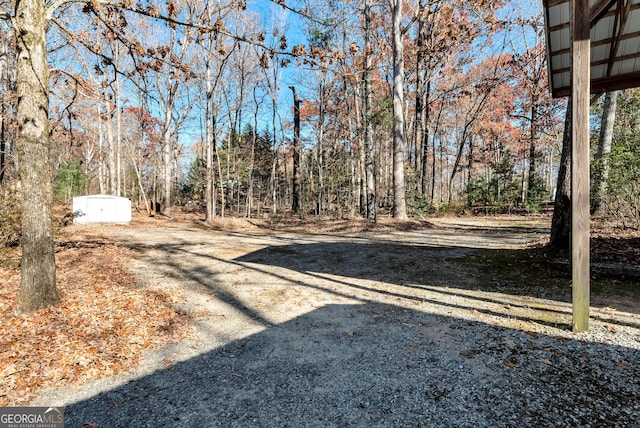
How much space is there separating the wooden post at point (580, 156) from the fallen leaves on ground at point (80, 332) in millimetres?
4040

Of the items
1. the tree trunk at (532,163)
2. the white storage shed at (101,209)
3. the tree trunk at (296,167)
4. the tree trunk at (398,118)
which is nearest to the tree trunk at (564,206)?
the tree trunk at (398,118)

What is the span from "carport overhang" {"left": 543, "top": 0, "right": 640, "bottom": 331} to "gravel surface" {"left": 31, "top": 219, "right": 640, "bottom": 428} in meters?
0.76

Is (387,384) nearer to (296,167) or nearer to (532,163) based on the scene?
(296,167)

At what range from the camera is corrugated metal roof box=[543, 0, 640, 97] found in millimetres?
4070

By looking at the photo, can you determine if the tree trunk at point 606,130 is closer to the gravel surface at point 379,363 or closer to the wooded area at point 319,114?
the wooded area at point 319,114

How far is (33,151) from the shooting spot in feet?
11.5

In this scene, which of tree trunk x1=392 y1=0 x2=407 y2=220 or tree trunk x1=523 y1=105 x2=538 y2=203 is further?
tree trunk x1=523 y1=105 x2=538 y2=203

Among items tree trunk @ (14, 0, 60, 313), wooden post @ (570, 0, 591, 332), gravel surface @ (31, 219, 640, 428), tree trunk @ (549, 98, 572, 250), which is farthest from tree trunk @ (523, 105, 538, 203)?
tree trunk @ (14, 0, 60, 313)

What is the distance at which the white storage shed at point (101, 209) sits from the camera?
13.3 metres

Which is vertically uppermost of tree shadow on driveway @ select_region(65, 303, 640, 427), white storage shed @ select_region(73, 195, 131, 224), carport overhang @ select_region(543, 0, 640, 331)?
carport overhang @ select_region(543, 0, 640, 331)

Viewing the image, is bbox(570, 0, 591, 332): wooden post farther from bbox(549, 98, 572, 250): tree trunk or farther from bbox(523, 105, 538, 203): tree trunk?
bbox(523, 105, 538, 203): tree trunk

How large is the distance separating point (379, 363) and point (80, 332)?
3.05m

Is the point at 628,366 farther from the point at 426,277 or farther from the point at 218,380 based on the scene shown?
the point at 218,380

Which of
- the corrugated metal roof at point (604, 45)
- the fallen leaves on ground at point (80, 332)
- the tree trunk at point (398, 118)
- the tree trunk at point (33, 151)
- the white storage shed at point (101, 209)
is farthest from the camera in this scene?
the white storage shed at point (101, 209)
